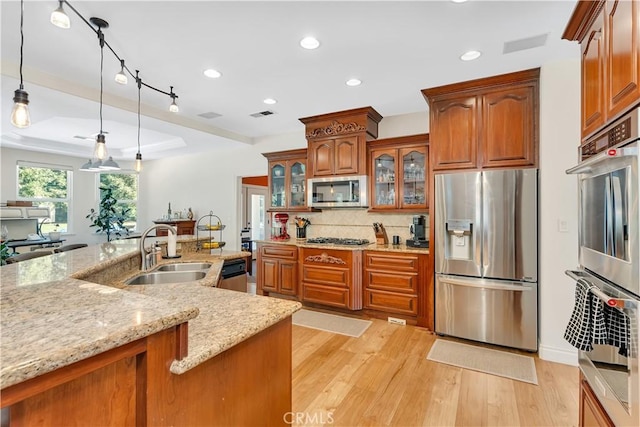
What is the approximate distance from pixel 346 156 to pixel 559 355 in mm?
3064

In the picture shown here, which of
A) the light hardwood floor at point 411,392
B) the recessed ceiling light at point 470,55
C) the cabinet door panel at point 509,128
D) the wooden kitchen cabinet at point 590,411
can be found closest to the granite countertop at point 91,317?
the light hardwood floor at point 411,392

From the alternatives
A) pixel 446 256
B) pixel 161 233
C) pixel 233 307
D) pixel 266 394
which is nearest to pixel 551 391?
pixel 446 256

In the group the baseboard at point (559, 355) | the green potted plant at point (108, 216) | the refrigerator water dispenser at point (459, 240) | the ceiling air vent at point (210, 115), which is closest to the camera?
the baseboard at point (559, 355)

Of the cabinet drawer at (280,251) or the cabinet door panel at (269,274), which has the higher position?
the cabinet drawer at (280,251)

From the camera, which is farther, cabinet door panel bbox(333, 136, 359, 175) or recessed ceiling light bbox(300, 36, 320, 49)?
cabinet door panel bbox(333, 136, 359, 175)

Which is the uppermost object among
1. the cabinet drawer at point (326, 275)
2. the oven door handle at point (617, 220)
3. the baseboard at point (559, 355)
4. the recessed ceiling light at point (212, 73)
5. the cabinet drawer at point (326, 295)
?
A: the recessed ceiling light at point (212, 73)

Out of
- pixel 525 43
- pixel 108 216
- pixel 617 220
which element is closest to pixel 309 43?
pixel 525 43

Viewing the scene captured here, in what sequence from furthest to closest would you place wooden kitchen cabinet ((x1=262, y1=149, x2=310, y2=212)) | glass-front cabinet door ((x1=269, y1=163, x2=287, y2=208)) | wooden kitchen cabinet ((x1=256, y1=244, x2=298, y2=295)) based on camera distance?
glass-front cabinet door ((x1=269, y1=163, x2=287, y2=208)) < wooden kitchen cabinet ((x1=262, y1=149, x2=310, y2=212)) < wooden kitchen cabinet ((x1=256, y1=244, x2=298, y2=295))

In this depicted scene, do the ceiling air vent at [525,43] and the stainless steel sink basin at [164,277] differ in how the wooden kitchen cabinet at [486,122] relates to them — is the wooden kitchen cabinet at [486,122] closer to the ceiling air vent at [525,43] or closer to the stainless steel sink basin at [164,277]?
the ceiling air vent at [525,43]

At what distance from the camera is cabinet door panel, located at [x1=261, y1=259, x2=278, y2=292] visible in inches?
178

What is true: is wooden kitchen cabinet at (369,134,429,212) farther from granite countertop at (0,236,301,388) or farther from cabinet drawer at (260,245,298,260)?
granite countertop at (0,236,301,388)

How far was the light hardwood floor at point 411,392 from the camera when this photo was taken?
→ 2043 millimetres

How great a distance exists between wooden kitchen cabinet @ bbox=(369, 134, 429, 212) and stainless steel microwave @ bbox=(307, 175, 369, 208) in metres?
0.15
